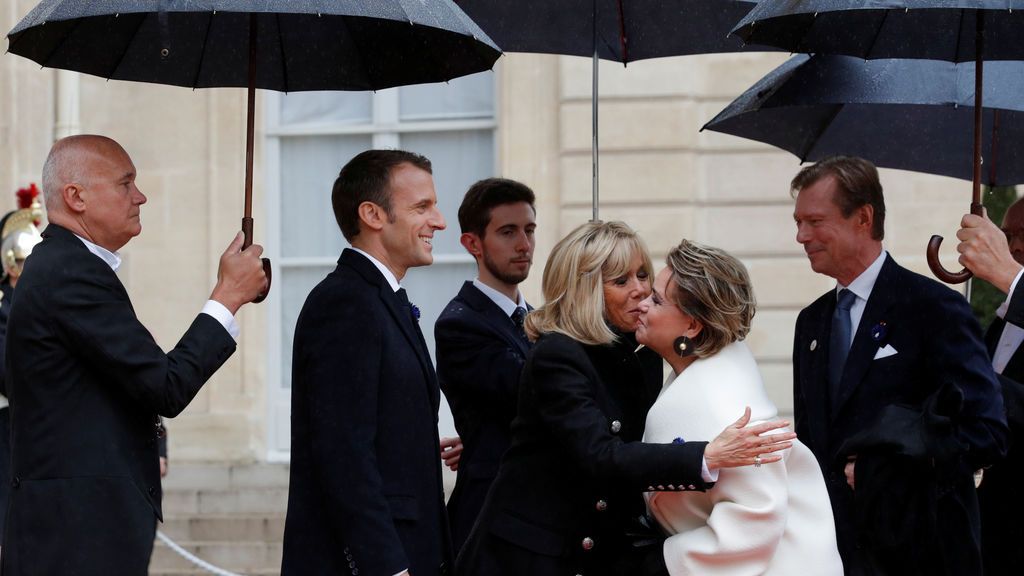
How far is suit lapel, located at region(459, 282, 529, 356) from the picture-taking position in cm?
507

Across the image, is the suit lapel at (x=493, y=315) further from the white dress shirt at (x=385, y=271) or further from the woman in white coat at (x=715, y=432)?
the woman in white coat at (x=715, y=432)

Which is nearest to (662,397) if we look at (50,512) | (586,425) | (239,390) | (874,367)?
(586,425)

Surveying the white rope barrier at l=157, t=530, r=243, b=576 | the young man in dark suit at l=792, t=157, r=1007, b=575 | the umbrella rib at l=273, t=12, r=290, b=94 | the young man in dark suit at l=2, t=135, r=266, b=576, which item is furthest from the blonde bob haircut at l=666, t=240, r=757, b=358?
the white rope barrier at l=157, t=530, r=243, b=576

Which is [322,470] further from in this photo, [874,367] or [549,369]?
[874,367]

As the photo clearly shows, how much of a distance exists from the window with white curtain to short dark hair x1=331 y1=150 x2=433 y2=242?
6.36 m

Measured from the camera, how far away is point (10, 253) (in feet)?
25.1

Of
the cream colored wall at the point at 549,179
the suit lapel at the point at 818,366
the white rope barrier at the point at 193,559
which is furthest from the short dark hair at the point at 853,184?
the cream colored wall at the point at 549,179

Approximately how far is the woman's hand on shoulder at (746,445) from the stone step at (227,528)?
255 inches

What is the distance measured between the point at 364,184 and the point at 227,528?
19.7 feet

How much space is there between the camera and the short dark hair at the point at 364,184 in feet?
14.7

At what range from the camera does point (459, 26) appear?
4.33m

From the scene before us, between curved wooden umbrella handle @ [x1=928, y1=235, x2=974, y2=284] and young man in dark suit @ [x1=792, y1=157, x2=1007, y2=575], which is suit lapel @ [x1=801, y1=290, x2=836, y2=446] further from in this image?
curved wooden umbrella handle @ [x1=928, y1=235, x2=974, y2=284]

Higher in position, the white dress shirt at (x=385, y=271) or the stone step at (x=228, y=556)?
the white dress shirt at (x=385, y=271)

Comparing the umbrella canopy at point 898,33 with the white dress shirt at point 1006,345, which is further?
the white dress shirt at point 1006,345
